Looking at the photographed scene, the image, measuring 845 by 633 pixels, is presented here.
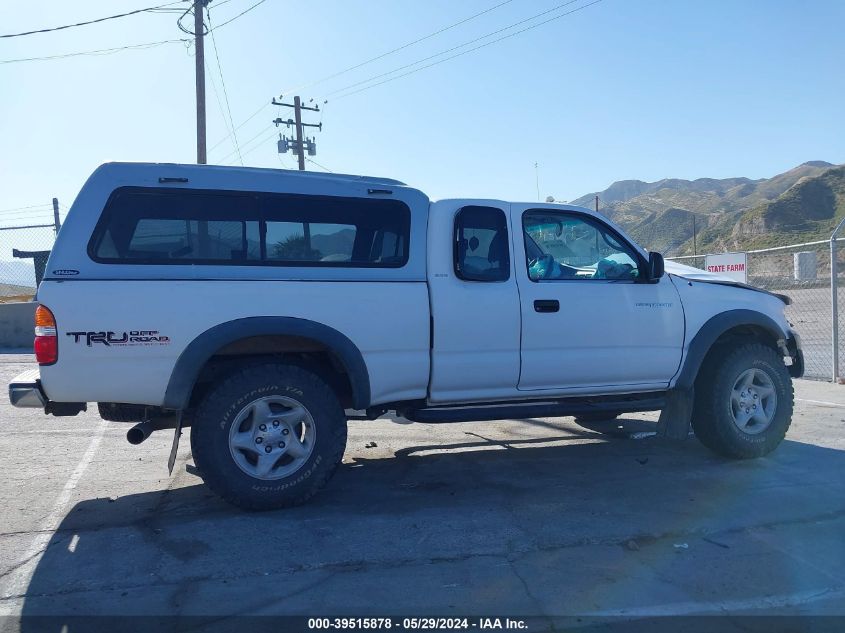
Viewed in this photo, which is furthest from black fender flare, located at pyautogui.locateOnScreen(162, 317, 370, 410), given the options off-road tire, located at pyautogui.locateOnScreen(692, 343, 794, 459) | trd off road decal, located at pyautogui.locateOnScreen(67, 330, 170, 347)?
off-road tire, located at pyautogui.locateOnScreen(692, 343, 794, 459)

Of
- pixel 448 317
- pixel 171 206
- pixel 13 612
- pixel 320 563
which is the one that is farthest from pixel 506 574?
pixel 171 206

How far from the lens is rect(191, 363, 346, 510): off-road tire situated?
4.77 meters

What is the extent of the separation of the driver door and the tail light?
3169mm

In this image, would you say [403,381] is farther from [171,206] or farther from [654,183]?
[654,183]

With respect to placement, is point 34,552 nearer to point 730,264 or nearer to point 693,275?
point 693,275

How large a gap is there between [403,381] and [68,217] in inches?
96.9

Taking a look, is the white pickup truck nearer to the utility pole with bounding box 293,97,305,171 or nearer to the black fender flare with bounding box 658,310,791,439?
the black fender flare with bounding box 658,310,791,439

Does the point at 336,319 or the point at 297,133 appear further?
the point at 297,133

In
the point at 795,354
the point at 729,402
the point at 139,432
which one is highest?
the point at 795,354

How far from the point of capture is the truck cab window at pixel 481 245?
5434 mm

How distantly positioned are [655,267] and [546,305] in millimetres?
1029

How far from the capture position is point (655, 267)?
585cm

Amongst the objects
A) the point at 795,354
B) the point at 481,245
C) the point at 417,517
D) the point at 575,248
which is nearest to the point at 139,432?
the point at 417,517

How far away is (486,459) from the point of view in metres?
6.45
